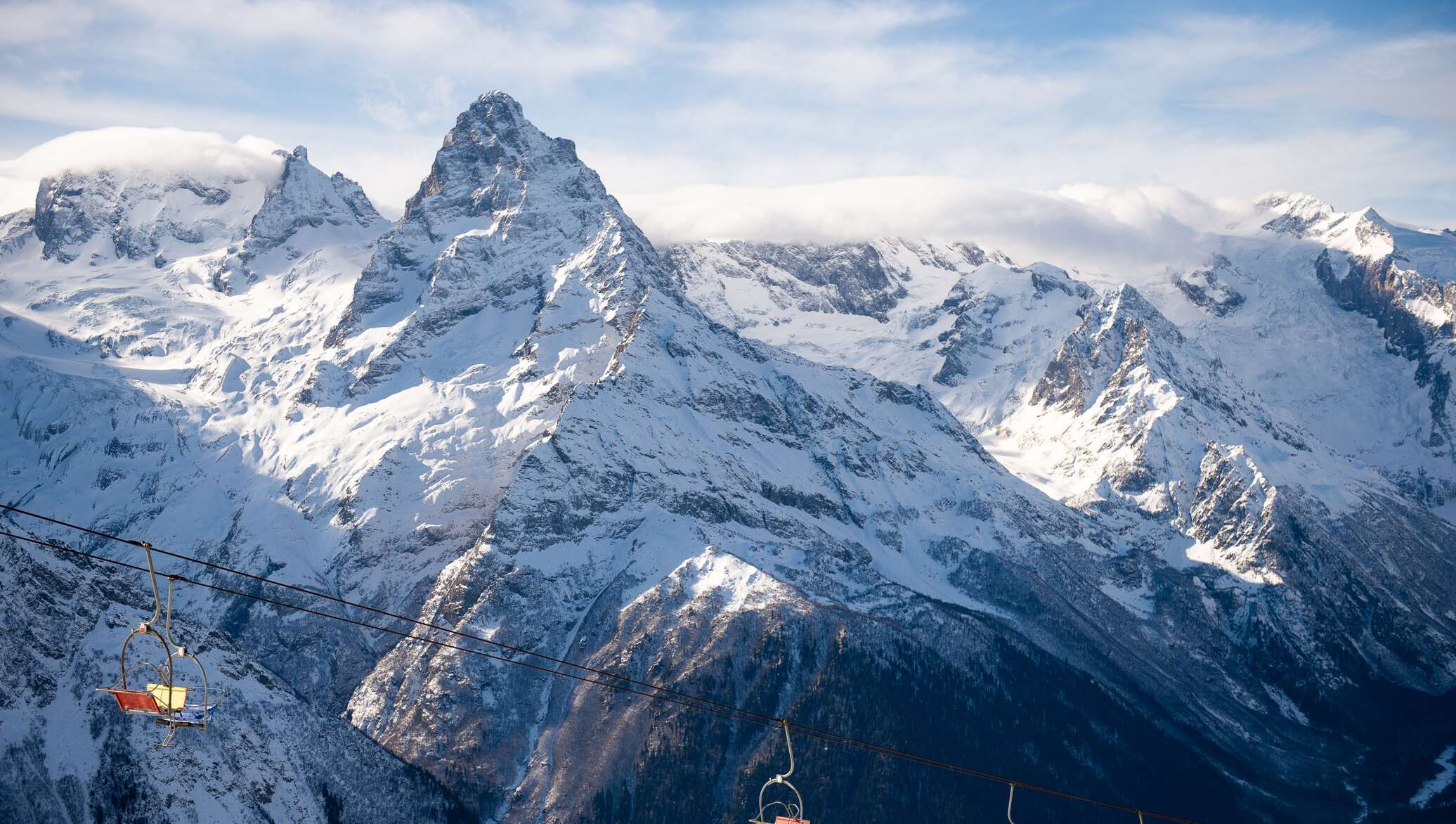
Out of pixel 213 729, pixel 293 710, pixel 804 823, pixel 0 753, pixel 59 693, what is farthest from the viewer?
pixel 293 710

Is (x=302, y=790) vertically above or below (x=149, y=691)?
below

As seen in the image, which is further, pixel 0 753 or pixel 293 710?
pixel 293 710

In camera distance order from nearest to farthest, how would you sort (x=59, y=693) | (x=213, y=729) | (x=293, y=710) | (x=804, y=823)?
→ 1. (x=804, y=823)
2. (x=59, y=693)
3. (x=213, y=729)
4. (x=293, y=710)

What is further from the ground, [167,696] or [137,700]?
[137,700]

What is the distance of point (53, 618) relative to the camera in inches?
5999

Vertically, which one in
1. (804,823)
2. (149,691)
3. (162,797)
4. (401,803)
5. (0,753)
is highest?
(149,691)

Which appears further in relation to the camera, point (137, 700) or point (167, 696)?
point (167, 696)

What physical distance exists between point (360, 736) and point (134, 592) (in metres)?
32.8

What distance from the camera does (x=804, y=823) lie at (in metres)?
80.9

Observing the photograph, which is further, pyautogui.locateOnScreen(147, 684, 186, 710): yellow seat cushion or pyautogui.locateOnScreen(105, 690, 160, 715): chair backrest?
pyautogui.locateOnScreen(147, 684, 186, 710): yellow seat cushion

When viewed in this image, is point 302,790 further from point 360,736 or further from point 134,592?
point 134,592

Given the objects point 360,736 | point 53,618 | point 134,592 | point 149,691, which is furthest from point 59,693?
point 149,691

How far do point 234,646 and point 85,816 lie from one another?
37459 mm

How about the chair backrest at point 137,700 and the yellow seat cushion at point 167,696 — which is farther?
the yellow seat cushion at point 167,696
